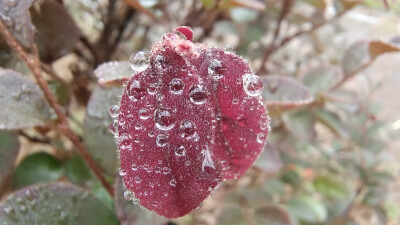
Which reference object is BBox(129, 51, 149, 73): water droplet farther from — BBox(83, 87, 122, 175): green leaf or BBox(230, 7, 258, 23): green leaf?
BBox(230, 7, 258, 23): green leaf

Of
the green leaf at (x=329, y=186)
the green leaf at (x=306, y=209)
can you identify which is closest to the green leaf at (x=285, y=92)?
the green leaf at (x=306, y=209)

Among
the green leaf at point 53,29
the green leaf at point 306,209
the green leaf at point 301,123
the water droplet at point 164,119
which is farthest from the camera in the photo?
the green leaf at point 306,209

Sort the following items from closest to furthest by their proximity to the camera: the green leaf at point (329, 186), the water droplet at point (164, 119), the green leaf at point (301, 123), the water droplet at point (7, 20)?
the water droplet at point (164, 119), the water droplet at point (7, 20), the green leaf at point (301, 123), the green leaf at point (329, 186)

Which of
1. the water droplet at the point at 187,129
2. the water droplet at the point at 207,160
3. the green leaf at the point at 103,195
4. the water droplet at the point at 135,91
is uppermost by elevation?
the water droplet at the point at 135,91

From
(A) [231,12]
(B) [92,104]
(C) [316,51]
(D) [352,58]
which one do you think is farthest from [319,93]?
(C) [316,51]

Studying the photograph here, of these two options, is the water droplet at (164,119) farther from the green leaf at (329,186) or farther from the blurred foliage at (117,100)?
the green leaf at (329,186)

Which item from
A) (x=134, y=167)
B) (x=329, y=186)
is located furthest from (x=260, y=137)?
(x=329, y=186)

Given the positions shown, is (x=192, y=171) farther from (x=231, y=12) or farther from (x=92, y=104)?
(x=231, y=12)
